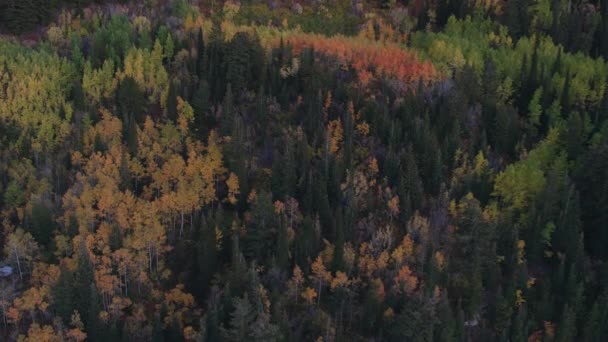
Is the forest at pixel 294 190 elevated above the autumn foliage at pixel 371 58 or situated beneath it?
situated beneath

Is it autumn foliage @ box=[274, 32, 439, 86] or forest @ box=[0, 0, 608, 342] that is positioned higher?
autumn foliage @ box=[274, 32, 439, 86]

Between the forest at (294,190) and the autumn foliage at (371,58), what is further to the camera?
the autumn foliage at (371,58)

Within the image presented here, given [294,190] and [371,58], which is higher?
[371,58]

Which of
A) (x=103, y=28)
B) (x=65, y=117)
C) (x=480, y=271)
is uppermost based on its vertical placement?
(x=103, y=28)

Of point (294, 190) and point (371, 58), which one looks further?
point (371, 58)

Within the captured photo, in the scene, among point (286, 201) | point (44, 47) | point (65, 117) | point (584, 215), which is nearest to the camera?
point (286, 201)

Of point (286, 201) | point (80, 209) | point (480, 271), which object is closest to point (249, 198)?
point (286, 201)

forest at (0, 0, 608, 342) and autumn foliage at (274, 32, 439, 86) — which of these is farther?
autumn foliage at (274, 32, 439, 86)

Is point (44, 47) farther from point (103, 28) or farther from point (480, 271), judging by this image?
point (480, 271)
